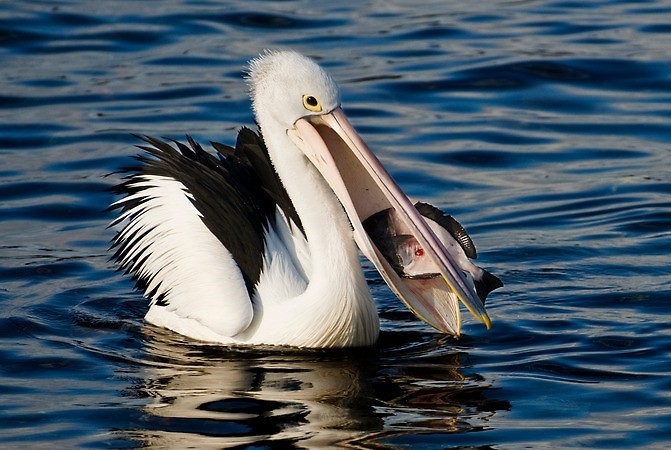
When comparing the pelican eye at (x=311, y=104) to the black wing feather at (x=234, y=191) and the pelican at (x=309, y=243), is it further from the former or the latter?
the black wing feather at (x=234, y=191)

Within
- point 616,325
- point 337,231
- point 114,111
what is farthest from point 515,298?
point 114,111

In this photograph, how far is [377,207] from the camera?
5355 mm

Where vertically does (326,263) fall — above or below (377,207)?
below

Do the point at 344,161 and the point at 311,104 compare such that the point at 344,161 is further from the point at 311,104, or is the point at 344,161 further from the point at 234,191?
the point at 234,191

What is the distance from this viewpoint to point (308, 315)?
5.30 metres

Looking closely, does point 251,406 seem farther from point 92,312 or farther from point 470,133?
point 470,133

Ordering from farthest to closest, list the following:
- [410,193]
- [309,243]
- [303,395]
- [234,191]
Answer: [410,193]
[234,191]
[309,243]
[303,395]

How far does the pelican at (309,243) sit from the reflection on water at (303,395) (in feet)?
0.36

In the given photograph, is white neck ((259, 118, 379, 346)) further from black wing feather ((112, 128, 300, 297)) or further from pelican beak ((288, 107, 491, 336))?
black wing feather ((112, 128, 300, 297))

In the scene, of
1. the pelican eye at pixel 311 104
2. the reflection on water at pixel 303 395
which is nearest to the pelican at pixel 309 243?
the pelican eye at pixel 311 104

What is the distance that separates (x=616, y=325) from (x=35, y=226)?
3.14 meters

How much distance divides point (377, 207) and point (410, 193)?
2.34 metres

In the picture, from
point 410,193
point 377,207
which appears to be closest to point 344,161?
point 377,207

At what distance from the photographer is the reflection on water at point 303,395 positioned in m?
4.52
